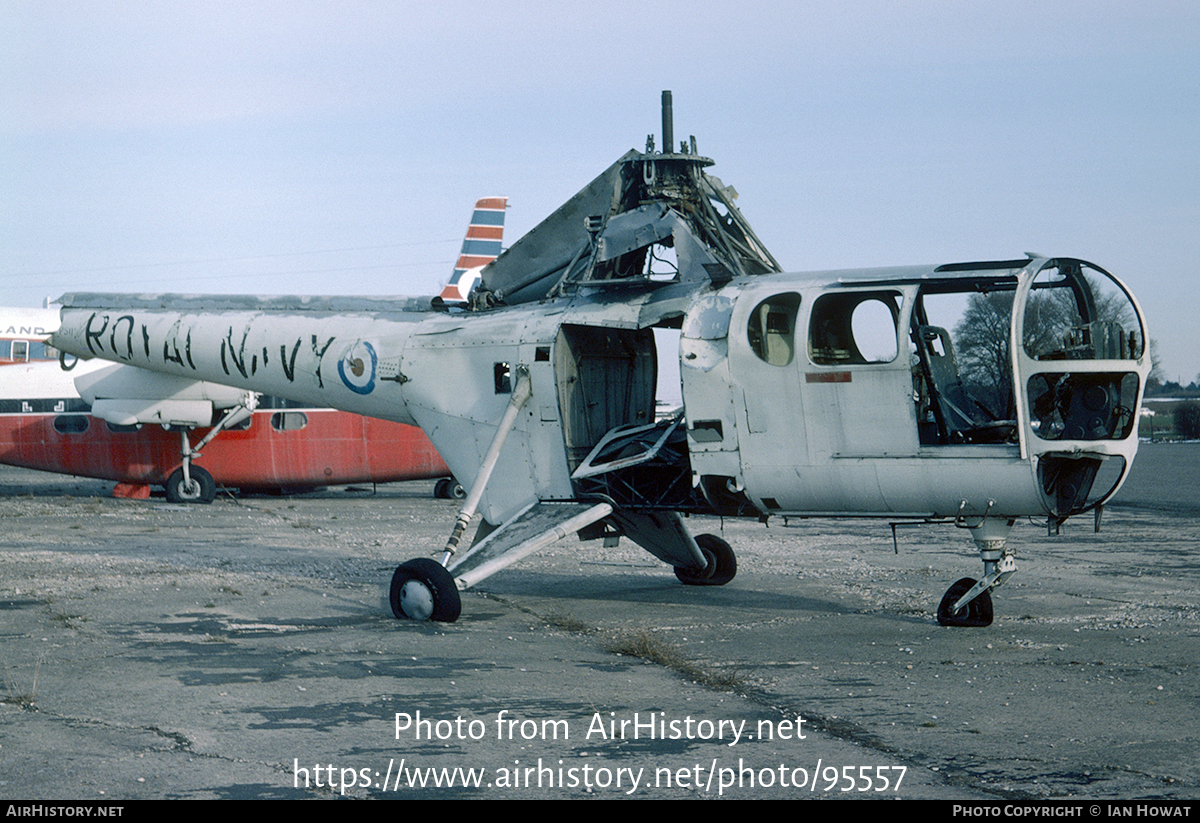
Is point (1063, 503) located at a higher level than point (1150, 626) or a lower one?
higher

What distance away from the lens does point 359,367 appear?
12.1m

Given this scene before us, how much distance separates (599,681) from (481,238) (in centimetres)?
2966

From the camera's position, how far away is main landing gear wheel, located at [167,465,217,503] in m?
24.0

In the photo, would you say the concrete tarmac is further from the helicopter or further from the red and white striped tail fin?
the red and white striped tail fin

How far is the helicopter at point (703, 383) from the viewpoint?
8938mm

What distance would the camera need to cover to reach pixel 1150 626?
9.72 meters

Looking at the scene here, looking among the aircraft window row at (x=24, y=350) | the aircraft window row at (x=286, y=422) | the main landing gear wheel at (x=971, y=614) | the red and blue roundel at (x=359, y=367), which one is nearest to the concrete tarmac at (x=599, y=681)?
the main landing gear wheel at (x=971, y=614)

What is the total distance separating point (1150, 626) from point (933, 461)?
2.49m

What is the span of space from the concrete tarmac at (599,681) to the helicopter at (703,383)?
95 cm

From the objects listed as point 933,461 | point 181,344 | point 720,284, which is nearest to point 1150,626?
point 933,461

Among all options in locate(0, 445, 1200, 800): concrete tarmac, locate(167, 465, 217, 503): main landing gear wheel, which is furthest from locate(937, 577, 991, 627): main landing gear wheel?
locate(167, 465, 217, 503): main landing gear wheel

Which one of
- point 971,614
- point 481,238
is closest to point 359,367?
point 971,614

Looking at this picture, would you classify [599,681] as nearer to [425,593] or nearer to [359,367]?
[425,593]

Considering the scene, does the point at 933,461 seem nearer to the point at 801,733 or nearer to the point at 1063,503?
the point at 1063,503
